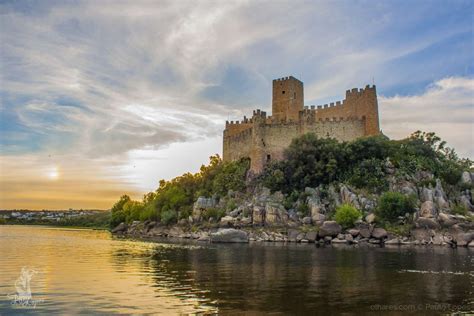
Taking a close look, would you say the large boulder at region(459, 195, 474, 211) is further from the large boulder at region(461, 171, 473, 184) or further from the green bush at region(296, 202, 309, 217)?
the green bush at region(296, 202, 309, 217)

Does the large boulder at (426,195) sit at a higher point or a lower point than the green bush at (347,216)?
higher

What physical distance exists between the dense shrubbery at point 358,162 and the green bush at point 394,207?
505 centimetres

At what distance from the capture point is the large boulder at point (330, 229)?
1897 inches

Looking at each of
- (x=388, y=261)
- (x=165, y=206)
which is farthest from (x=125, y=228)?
(x=388, y=261)

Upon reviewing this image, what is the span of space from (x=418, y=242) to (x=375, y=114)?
21.2 meters

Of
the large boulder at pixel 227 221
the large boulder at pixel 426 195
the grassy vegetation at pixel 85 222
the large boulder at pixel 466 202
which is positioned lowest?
the grassy vegetation at pixel 85 222

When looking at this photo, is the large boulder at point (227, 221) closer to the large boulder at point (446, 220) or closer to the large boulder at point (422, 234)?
the large boulder at point (422, 234)

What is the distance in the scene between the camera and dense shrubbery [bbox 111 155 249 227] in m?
67.2

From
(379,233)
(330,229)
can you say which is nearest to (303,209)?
(330,229)

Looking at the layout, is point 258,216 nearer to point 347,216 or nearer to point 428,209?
point 347,216

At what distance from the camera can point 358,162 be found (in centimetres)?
5822

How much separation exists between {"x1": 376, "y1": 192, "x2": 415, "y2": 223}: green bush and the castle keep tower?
24.0 metres

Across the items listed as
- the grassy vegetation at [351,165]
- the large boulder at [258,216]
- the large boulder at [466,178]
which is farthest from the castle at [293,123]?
the large boulder at [466,178]

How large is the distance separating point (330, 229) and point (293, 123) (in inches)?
863
